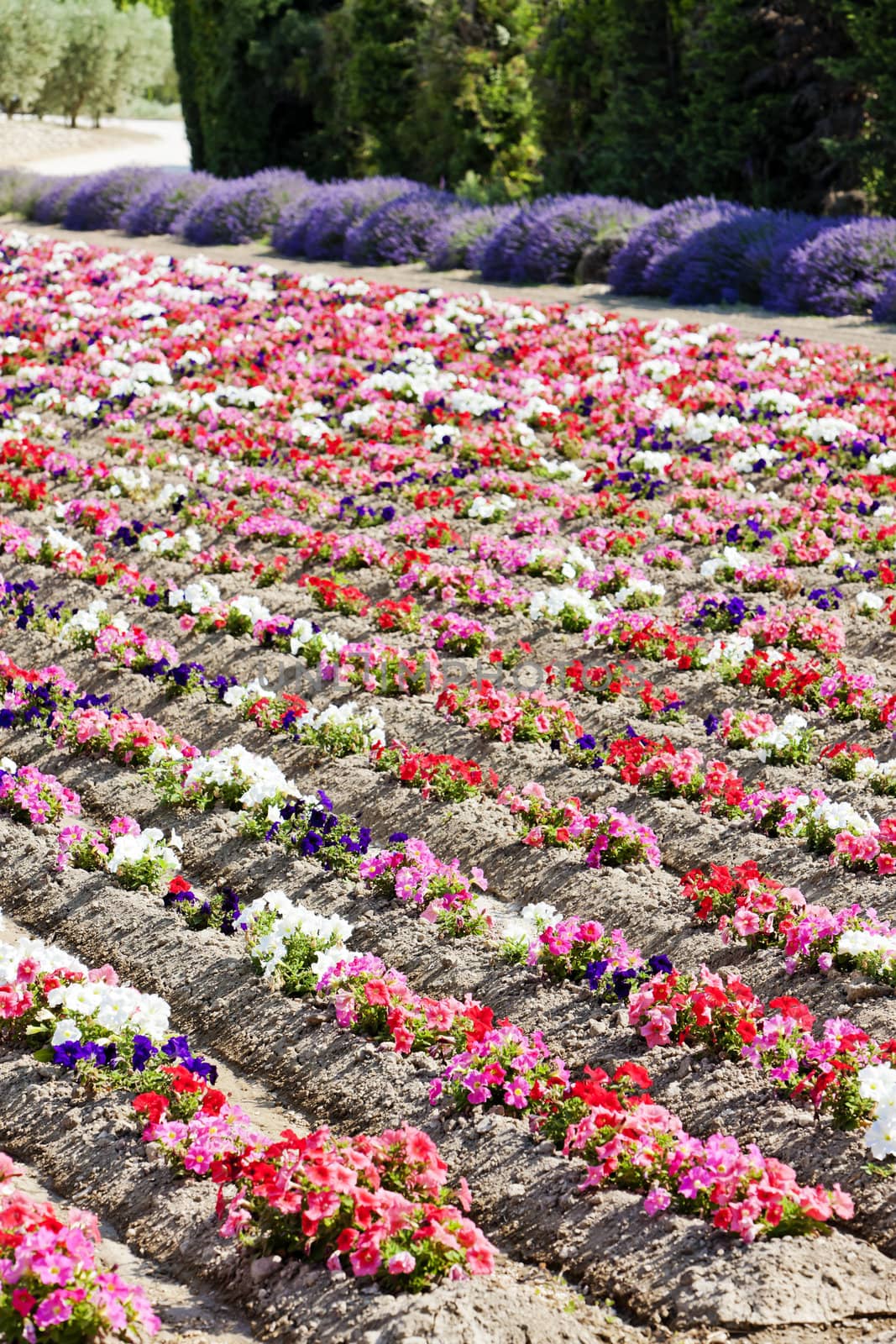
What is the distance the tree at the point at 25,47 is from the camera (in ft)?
175

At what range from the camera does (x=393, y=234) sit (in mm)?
20906

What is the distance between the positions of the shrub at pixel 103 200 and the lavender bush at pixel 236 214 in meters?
2.60

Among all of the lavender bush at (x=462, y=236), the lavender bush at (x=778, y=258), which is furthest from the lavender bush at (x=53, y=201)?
the lavender bush at (x=778, y=258)

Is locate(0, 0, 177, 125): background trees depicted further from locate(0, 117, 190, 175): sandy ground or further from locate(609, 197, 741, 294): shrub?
locate(609, 197, 741, 294): shrub

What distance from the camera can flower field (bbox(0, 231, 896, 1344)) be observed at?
3.77 meters

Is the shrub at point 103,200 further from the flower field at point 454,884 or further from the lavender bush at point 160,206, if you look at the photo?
the flower field at point 454,884

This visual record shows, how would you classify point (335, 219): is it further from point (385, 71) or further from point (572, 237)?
point (385, 71)

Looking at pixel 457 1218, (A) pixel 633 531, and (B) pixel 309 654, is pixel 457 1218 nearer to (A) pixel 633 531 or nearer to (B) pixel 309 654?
(B) pixel 309 654

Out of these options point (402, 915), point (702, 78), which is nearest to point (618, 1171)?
point (402, 915)

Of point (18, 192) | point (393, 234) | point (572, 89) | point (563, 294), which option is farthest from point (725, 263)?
point (18, 192)

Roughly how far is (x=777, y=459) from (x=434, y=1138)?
7500 millimetres

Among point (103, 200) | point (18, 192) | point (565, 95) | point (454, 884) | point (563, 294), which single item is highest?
point (565, 95)

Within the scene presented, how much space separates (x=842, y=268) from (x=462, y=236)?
587cm

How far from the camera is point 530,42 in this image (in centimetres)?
2609
